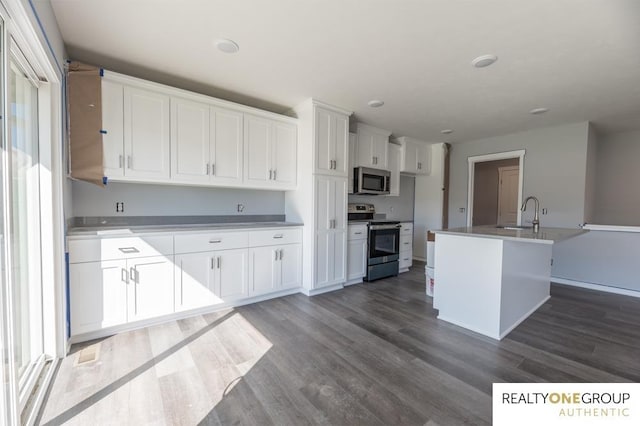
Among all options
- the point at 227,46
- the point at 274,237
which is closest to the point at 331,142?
the point at 274,237

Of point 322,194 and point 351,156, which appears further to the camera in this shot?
point 351,156

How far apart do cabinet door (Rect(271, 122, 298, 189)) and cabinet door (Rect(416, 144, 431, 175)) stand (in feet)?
9.02

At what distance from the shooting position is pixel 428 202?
5539 mm

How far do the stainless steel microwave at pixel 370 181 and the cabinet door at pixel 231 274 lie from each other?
2.05 meters

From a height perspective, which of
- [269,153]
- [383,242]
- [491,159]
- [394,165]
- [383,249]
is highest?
[491,159]

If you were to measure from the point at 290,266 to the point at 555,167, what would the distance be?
432 cm

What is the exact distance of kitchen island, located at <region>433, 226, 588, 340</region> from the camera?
2375 millimetres

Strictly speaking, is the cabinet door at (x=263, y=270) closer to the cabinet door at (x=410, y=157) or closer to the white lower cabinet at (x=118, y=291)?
the white lower cabinet at (x=118, y=291)

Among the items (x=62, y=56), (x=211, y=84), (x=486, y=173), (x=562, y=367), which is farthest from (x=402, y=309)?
(x=486, y=173)

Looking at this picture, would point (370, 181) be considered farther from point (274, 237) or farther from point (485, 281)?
point (485, 281)

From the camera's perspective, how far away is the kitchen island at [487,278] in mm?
2375

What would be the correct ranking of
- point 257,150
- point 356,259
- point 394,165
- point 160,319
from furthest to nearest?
1. point 394,165
2. point 356,259
3. point 257,150
4. point 160,319

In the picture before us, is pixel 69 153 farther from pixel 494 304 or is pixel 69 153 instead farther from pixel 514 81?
pixel 514 81

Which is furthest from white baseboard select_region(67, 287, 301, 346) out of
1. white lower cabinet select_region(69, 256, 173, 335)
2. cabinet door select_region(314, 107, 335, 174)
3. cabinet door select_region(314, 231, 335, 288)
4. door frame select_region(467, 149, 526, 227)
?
door frame select_region(467, 149, 526, 227)
